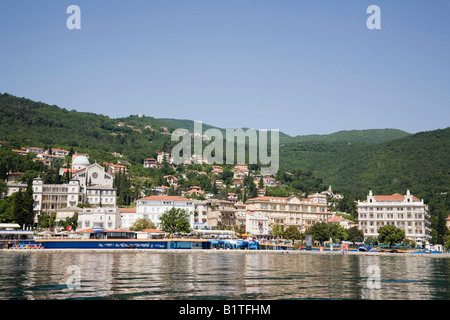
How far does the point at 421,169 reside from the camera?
178625 mm

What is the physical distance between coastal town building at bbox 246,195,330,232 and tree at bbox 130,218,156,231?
101 feet

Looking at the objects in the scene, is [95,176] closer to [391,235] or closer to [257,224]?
[257,224]

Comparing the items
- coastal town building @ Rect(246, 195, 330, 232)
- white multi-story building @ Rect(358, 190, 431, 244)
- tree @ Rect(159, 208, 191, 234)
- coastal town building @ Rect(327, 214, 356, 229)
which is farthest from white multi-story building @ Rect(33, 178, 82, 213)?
white multi-story building @ Rect(358, 190, 431, 244)

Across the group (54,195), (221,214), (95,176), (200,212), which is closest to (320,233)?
(221,214)

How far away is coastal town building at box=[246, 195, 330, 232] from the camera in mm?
118175

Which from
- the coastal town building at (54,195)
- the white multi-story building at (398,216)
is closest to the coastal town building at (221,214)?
the coastal town building at (54,195)

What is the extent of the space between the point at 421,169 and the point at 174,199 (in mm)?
111105

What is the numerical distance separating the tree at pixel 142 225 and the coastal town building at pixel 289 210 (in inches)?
1214

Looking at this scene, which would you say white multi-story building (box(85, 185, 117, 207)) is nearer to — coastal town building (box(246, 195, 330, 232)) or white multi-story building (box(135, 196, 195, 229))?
white multi-story building (box(135, 196, 195, 229))

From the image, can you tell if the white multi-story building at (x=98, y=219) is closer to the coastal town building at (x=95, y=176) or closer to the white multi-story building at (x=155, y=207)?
the white multi-story building at (x=155, y=207)

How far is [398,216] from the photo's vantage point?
4530 inches
